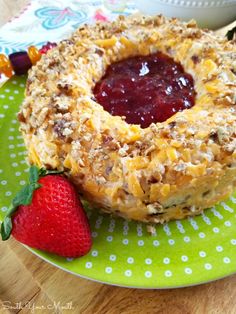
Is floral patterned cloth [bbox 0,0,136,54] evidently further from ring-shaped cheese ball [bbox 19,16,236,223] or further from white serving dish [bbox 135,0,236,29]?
ring-shaped cheese ball [bbox 19,16,236,223]

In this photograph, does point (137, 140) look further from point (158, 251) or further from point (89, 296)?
point (89, 296)

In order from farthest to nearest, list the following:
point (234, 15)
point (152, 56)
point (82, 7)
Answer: point (82, 7)
point (234, 15)
point (152, 56)

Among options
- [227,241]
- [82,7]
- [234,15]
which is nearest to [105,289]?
[227,241]

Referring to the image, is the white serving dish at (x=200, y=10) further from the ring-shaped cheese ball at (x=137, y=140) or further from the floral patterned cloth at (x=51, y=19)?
the ring-shaped cheese ball at (x=137, y=140)

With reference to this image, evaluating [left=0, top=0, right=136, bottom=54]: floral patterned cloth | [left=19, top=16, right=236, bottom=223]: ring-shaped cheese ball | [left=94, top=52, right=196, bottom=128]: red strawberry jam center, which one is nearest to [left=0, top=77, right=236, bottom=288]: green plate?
[left=19, top=16, right=236, bottom=223]: ring-shaped cheese ball

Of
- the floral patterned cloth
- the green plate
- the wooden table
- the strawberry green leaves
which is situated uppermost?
the strawberry green leaves

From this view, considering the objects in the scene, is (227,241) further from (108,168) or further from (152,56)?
(152,56)
